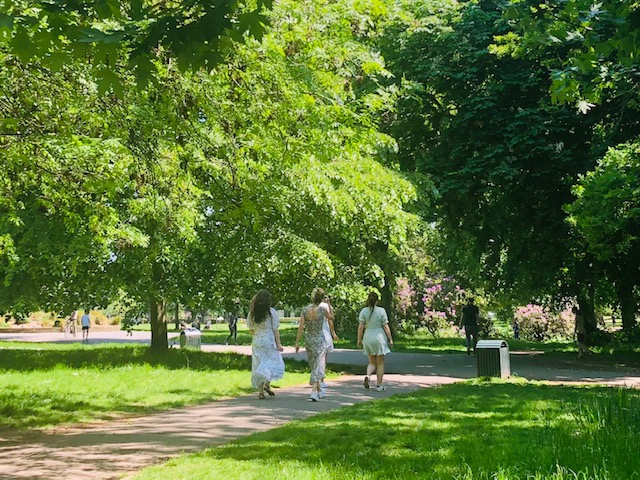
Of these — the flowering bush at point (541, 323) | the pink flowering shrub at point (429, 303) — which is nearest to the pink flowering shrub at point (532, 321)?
the flowering bush at point (541, 323)

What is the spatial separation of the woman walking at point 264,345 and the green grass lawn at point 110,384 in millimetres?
1180

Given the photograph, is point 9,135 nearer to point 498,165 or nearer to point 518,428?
point 518,428

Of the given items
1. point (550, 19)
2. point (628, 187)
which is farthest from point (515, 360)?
point (550, 19)

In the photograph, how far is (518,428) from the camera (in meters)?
7.49

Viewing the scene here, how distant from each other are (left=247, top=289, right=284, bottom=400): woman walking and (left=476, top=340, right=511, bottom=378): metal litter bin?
565cm

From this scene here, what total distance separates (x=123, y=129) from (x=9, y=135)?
1.48m

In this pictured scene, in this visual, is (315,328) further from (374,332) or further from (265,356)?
(374,332)

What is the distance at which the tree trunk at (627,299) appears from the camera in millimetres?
20759

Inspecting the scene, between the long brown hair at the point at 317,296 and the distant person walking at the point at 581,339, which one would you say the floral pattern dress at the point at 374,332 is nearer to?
the long brown hair at the point at 317,296

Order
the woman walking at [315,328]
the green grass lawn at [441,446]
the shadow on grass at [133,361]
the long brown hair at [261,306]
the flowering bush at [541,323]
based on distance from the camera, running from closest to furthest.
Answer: the green grass lawn at [441,446] → the long brown hair at [261,306] → the woman walking at [315,328] → the shadow on grass at [133,361] → the flowering bush at [541,323]

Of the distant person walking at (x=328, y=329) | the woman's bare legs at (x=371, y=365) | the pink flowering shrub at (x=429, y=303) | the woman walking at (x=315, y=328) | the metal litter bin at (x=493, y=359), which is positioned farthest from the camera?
the pink flowering shrub at (x=429, y=303)

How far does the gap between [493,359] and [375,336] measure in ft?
11.9

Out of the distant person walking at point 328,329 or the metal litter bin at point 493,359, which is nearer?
the distant person walking at point 328,329

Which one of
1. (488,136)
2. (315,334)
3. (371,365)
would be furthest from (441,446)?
(488,136)
